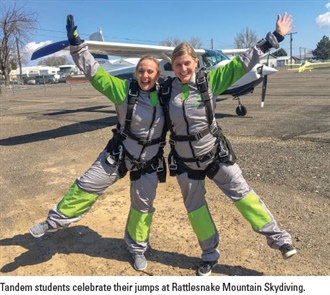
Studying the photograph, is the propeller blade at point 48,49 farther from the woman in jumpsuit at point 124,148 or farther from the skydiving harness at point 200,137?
the skydiving harness at point 200,137

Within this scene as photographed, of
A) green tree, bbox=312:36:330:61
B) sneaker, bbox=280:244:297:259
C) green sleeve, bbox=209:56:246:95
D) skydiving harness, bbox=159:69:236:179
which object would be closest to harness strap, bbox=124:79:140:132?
skydiving harness, bbox=159:69:236:179

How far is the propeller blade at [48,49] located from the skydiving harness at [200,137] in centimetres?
437

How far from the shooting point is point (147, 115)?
320 centimetres

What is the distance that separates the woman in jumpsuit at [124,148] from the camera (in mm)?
3213

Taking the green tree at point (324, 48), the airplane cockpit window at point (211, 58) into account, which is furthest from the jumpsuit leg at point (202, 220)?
the green tree at point (324, 48)

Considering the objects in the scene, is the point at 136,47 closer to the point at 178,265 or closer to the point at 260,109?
the point at 260,109

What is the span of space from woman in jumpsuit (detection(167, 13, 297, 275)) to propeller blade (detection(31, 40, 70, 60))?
441 cm

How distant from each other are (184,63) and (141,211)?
1489 mm

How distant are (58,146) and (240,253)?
6914 mm

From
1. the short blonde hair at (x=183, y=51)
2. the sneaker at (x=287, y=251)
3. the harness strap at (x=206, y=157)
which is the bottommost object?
the sneaker at (x=287, y=251)

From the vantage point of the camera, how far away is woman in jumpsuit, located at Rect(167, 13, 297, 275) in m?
3.11

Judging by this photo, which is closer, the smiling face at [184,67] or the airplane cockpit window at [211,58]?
the smiling face at [184,67]

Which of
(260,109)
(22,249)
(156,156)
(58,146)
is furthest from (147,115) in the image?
(260,109)

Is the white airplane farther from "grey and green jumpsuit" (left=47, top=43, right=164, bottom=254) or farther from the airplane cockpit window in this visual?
"grey and green jumpsuit" (left=47, top=43, right=164, bottom=254)
